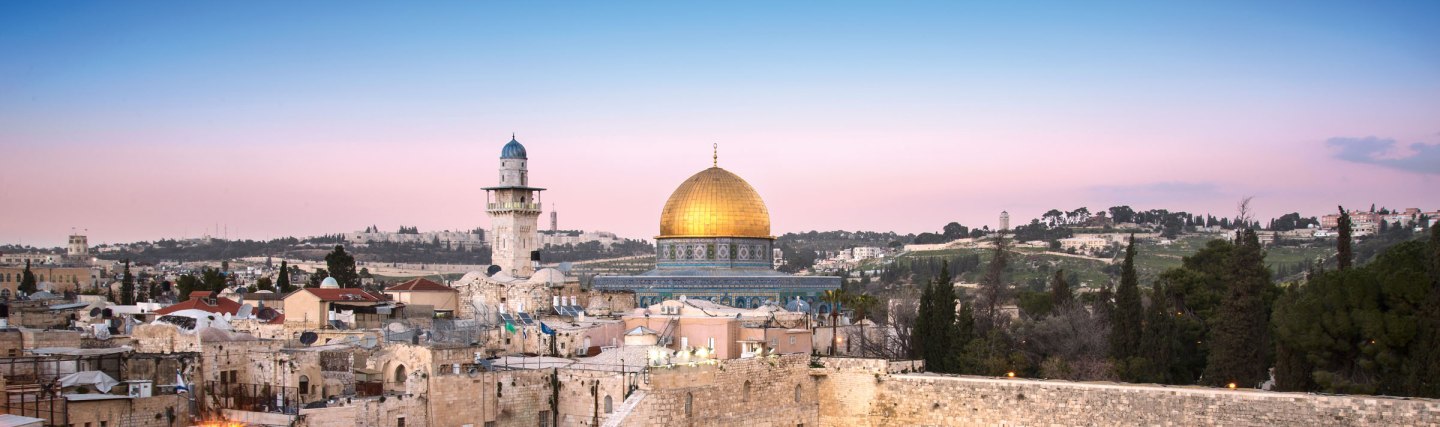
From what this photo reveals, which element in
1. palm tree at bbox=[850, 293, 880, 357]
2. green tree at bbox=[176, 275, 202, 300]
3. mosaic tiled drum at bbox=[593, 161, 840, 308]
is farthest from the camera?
green tree at bbox=[176, 275, 202, 300]

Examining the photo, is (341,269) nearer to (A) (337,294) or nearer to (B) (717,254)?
(A) (337,294)

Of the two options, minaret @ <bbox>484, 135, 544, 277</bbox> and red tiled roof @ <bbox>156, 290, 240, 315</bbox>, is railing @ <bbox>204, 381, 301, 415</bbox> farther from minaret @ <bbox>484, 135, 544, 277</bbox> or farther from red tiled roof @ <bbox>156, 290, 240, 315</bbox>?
minaret @ <bbox>484, 135, 544, 277</bbox>

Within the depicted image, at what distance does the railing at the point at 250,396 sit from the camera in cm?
2373

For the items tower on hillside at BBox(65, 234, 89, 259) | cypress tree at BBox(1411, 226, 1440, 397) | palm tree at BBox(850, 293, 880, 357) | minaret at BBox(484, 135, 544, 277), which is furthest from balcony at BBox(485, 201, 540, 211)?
tower on hillside at BBox(65, 234, 89, 259)

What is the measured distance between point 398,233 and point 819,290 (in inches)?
3154

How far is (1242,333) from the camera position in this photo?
29.3 metres

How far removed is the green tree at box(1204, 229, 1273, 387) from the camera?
95.8 feet

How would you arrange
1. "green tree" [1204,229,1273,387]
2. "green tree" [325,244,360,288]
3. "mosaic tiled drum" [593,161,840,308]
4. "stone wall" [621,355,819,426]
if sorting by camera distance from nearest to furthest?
"stone wall" [621,355,819,426] → "green tree" [1204,229,1273,387] → "mosaic tiled drum" [593,161,840,308] → "green tree" [325,244,360,288]

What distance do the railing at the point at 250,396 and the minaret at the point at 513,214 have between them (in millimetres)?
16254

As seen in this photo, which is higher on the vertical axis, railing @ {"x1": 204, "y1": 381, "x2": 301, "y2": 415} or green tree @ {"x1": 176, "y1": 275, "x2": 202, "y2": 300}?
green tree @ {"x1": 176, "y1": 275, "x2": 202, "y2": 300}

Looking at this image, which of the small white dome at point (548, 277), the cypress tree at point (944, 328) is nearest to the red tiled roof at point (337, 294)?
the small white dome at point (548, 277)

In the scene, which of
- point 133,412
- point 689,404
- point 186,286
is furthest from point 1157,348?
point 186,286

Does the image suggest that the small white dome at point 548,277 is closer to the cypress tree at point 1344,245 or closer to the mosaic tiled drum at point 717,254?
the mosaic tiled drum at point 717,254

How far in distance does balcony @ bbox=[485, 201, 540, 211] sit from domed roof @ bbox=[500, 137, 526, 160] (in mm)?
1318
